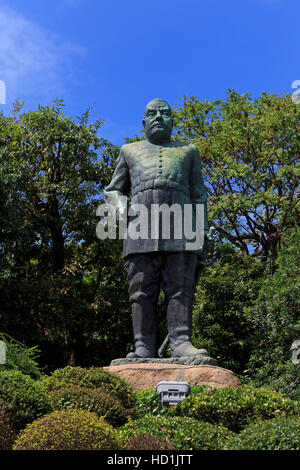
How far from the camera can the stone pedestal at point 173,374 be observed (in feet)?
21.5

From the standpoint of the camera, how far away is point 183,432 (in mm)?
4430

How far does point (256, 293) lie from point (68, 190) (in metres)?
5.66

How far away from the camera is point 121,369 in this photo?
22.2 feet

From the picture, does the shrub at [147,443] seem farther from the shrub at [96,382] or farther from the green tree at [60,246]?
the green tree at [60,246]

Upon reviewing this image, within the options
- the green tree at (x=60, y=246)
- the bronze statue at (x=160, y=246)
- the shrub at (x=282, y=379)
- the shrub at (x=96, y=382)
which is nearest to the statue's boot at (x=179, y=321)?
the bronze statue at (x=160, y=246)

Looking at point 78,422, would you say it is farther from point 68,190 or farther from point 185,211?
point 68,190

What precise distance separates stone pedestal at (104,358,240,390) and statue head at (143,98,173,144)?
310 cm

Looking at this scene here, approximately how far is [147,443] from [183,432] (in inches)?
16.1

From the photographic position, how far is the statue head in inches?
307

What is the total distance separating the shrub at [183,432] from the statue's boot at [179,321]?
248 cm

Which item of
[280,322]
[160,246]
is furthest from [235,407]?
[280,322]
